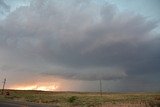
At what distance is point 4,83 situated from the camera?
111 meters

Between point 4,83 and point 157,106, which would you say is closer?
point 157,106

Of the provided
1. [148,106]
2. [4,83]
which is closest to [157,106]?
[148,106]

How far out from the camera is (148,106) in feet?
113

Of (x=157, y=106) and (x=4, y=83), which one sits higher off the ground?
(x=4, y=83)

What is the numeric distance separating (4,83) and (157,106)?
289 feet

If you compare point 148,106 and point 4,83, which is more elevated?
point 4,83

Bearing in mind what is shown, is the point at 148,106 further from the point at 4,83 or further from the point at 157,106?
the point at 4,83

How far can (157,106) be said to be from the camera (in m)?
32.8

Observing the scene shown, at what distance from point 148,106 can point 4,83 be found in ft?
283

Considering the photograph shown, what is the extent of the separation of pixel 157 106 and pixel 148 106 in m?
1.87

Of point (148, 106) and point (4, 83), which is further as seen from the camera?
point (4, 83)
